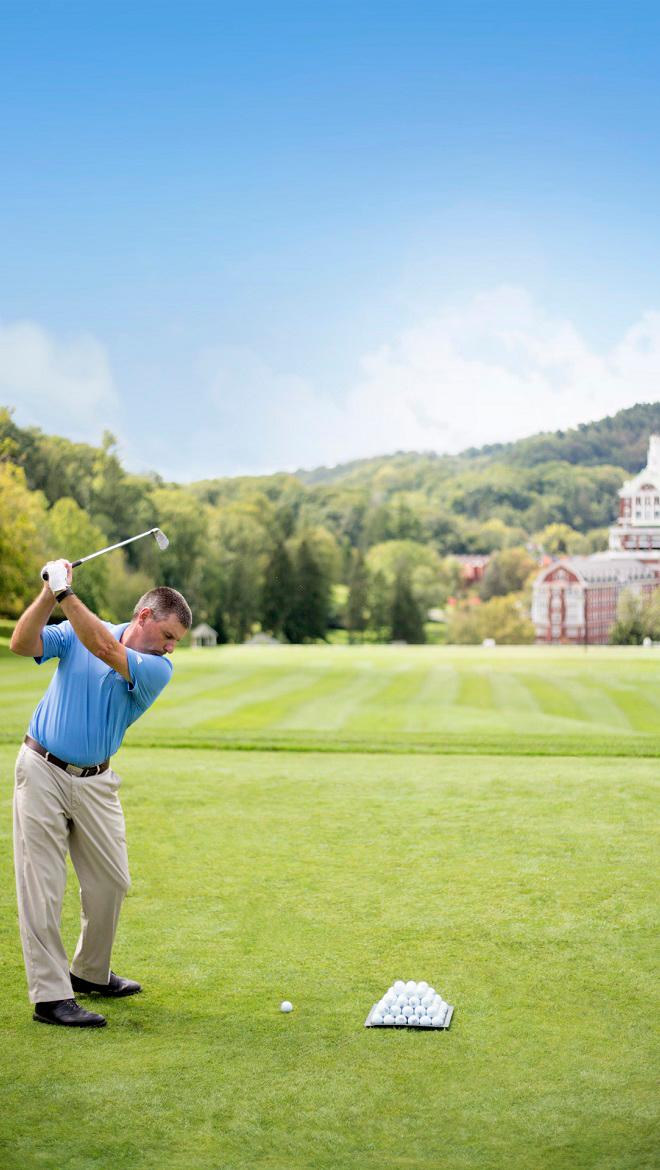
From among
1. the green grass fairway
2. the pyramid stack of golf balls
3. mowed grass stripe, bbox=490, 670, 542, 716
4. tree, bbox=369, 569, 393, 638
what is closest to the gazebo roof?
the green grass fairway

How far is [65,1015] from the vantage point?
4.57 metres

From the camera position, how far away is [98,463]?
28.1 metres

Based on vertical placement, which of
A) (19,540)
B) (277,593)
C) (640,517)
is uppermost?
(640,517)

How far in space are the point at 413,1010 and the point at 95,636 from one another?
173 centimetres

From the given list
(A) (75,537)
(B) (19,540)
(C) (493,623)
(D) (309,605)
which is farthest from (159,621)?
(D) (309,605)

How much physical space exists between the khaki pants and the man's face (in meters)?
0.55

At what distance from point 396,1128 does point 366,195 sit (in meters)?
28.3

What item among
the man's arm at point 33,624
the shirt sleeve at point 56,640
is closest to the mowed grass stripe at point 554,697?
the shirt sleeve at point 56,640

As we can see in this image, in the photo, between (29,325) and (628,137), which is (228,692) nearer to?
→ (29,325)

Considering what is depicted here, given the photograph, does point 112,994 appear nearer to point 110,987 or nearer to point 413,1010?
point 110,987

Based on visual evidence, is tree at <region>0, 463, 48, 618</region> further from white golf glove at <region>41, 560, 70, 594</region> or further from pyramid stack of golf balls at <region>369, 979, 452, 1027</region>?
pyramid stack of golf balls at <region>369, 979, 452, 1027</region>

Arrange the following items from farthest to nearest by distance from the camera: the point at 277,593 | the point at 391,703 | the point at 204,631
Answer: the point at 277,593
the point at 204,631
the point at 391,703

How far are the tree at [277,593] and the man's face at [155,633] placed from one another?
22.9 m

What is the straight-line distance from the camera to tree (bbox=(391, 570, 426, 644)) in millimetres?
27719
